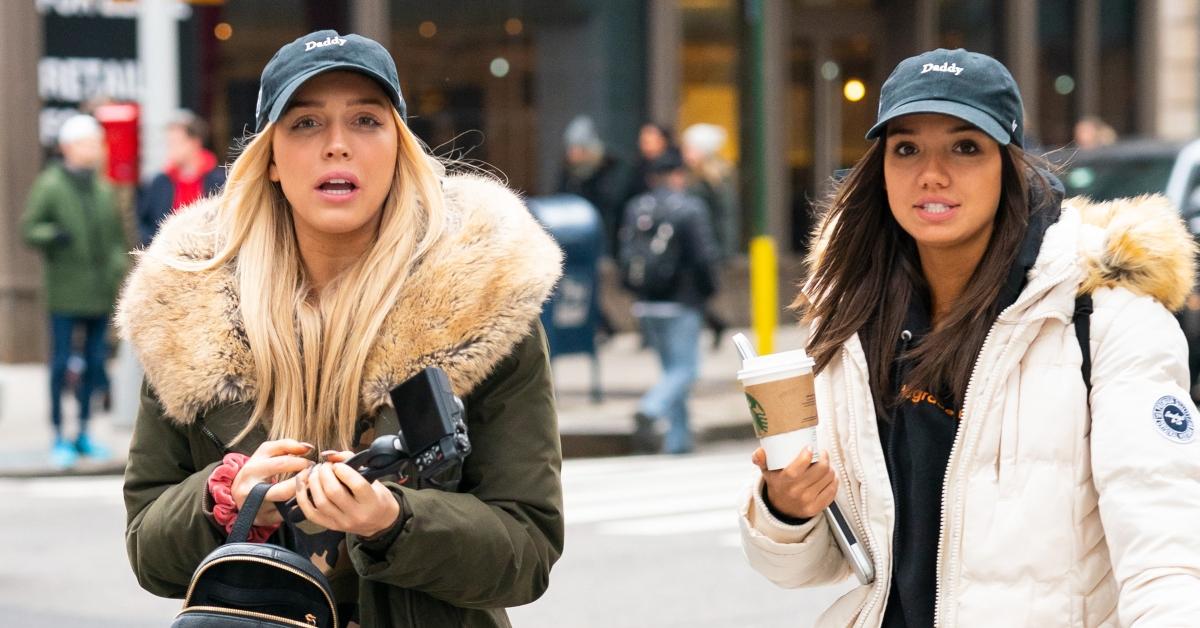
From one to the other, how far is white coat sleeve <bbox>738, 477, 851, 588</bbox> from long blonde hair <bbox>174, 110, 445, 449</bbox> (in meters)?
0.72

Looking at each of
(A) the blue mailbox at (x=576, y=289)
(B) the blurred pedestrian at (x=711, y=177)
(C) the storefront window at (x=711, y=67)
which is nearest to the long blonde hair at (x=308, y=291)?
(A) the blue mailbox at (x=576, y=289)

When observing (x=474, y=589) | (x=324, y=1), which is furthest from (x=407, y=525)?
(x=324, y=1)

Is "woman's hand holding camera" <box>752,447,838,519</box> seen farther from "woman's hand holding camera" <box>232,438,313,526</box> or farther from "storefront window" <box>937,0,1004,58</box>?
"storefront window" <box>937,0,1004,58</box>

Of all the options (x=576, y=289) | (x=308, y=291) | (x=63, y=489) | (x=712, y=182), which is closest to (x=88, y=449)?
(x=63, y=489)

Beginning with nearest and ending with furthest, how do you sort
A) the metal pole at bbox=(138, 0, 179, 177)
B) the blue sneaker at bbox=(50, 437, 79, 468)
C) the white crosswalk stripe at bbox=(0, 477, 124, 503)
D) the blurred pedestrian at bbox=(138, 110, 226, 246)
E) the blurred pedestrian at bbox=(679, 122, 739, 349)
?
the white crosswalk stripe at bbox=(0, 477, 124, 503) < the blue sneaker at bbox=(50, 437, 79, 468) < the blurred pedestrian at bbox=(138, 110, 226, 246) < the metal pole at bbox=(138, 0, 179, 177) < the blurred pedestrian at bbox=(679, 122, 739, 349)

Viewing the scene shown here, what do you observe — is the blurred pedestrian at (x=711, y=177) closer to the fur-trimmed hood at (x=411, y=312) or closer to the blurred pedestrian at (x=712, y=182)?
the blurred pedestrian at (x=712, y=182)

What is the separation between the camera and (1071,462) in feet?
Answer: 9.06

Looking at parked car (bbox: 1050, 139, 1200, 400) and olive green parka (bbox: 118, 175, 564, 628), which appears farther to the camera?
parked car (bbox: 1050, 139, 1200, 400)

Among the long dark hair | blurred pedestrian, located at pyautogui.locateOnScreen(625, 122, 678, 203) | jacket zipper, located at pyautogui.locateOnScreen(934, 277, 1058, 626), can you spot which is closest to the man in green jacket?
blurred pedestrian, located at pyautogui.locateOnScreen(625, 122, 678, 203)

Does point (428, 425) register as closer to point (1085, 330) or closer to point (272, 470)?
point (272, 470)

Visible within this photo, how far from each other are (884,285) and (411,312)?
2.84ft

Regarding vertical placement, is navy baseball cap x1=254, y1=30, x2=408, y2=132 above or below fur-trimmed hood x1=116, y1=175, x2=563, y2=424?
above

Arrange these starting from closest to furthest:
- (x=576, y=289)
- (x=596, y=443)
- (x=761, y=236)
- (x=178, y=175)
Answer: (x=178, y=175)
(x=596, y=443)
(x=576, y=289)
(x=761, y=236)

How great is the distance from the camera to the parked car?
11.0 metres
